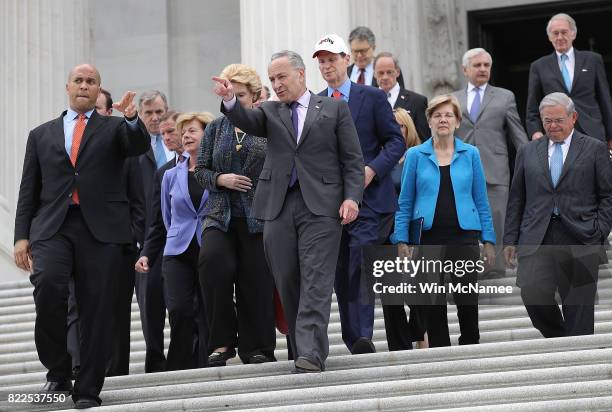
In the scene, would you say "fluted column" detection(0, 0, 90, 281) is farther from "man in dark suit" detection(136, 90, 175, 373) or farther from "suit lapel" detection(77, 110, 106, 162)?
"suit lapel" detection(77, 110, 106, 162)

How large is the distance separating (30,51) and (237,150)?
7.49 meters

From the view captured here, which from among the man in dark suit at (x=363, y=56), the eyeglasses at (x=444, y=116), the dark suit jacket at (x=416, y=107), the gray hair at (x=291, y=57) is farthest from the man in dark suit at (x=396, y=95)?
the gray hair at (x=291, y=57)

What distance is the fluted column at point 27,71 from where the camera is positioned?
53.9 ft

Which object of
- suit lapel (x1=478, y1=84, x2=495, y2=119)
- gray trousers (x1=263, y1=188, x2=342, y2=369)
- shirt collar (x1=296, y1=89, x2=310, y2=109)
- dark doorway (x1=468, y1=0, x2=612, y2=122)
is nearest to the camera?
gray trousers (x1=263, y1=188, x2=342, y2=369)

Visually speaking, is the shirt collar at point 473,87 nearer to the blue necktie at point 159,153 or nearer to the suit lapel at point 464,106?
the suit lapel at point 464,106

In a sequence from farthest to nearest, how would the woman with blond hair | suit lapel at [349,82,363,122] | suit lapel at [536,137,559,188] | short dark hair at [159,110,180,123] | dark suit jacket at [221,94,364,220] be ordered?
short dark hair at [159,110,180,123] < suit lapel at [349,82,363,122] < suit lapel at [536,137,559,188] < the woman with blond hair < dark suit jacket at [221,94,364,220]

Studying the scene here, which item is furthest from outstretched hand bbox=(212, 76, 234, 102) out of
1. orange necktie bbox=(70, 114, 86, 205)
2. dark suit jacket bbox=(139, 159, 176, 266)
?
dark suit jacket bbox=(139, 159, 176, 266)

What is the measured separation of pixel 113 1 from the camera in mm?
18828

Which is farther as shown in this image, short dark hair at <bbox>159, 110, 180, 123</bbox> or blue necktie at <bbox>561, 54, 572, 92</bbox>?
blue necktie at <bbox>561, 54, 572, 92</bbox>

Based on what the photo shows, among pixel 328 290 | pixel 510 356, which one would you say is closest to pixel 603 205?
pixel 510 356

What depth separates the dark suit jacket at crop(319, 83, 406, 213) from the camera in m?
9.86

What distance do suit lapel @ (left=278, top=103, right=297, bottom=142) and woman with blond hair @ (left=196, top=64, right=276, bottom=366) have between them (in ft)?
1.51

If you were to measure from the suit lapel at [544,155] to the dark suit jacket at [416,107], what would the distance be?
7.21 ft

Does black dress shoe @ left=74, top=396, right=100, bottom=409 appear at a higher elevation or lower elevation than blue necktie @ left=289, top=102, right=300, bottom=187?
lower
